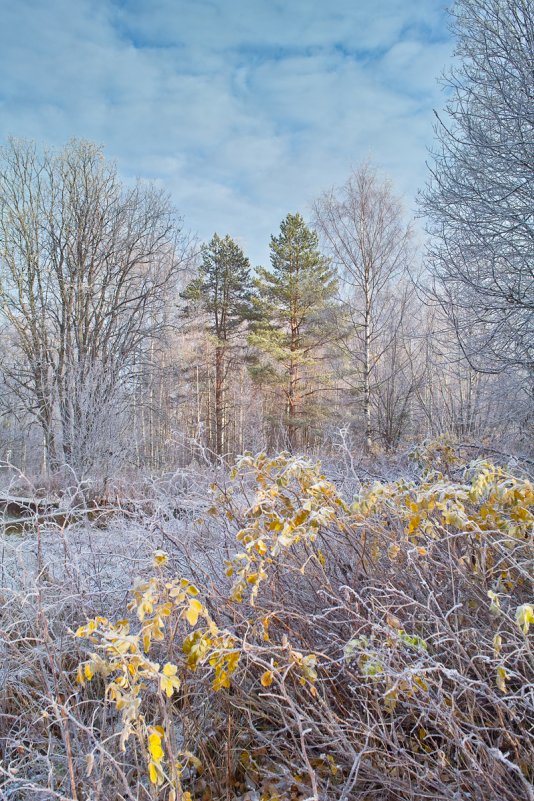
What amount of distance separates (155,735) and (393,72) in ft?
25.0

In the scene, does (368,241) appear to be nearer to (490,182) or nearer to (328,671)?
(490,182)

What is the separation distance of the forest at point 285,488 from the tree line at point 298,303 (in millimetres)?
78

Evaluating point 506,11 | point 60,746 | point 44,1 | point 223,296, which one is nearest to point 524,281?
point 506,11

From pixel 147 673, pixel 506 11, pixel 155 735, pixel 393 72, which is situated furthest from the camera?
pixel 393 72

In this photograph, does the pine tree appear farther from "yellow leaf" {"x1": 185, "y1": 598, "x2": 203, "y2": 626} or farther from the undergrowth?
"yellow leaf" {"x1": 185, "y1": 598, "x2": 203, "y2": 626}

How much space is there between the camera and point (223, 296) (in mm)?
18922

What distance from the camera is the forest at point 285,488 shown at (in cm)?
134

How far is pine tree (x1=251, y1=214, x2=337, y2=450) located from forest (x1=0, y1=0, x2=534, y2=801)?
4.6 inches

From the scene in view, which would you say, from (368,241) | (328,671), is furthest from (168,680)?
(368,241)

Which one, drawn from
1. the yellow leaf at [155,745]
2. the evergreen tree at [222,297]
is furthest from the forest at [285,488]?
the evergreen tree at [222,297]

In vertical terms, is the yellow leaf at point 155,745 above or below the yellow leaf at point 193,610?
below

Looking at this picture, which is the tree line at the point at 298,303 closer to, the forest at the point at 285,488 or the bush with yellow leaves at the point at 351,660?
the forest at the point at 285,488

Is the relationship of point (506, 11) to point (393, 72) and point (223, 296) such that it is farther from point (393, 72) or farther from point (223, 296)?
point (223, 296)

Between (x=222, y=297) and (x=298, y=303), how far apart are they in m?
3.81
